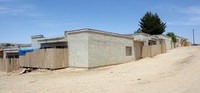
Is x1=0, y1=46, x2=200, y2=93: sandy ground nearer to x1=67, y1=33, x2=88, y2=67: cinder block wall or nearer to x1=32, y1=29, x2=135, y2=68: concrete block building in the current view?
x1=67, y1=33, x2=88, y2=67: cinder block wall

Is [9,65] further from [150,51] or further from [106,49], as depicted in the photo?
[150,51]

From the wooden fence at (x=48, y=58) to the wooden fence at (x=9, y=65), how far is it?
245 centimetres

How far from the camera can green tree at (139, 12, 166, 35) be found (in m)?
45.5

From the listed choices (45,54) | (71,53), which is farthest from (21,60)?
(71,53)

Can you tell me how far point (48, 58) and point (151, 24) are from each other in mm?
36699

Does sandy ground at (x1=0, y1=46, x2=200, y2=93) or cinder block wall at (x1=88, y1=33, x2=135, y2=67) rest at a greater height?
cinder block wall at (x1=88, y1=33, x2=135, y2=67)

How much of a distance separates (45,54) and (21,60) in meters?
4.48

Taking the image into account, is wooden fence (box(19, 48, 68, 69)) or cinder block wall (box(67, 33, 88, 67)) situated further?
wooden fence (box(19, 48, 68, 69))

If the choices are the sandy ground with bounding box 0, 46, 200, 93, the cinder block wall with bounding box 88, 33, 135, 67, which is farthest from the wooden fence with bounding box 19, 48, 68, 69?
the cinder block wall with bounding box 88, 33, 135, 67

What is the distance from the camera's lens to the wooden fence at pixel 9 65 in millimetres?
17703

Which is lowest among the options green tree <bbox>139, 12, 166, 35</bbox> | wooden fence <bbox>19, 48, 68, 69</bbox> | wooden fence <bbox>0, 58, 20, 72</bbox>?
wooden fence <bbox>0, 58, 20, 72</bbox>

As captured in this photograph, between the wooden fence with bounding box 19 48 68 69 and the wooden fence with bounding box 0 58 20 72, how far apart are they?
245cm

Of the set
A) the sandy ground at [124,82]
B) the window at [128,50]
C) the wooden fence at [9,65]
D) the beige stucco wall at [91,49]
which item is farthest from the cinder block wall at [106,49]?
the wooden fence at [9,65]

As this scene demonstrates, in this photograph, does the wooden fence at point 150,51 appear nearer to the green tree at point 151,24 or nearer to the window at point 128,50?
the window at point 128,50
